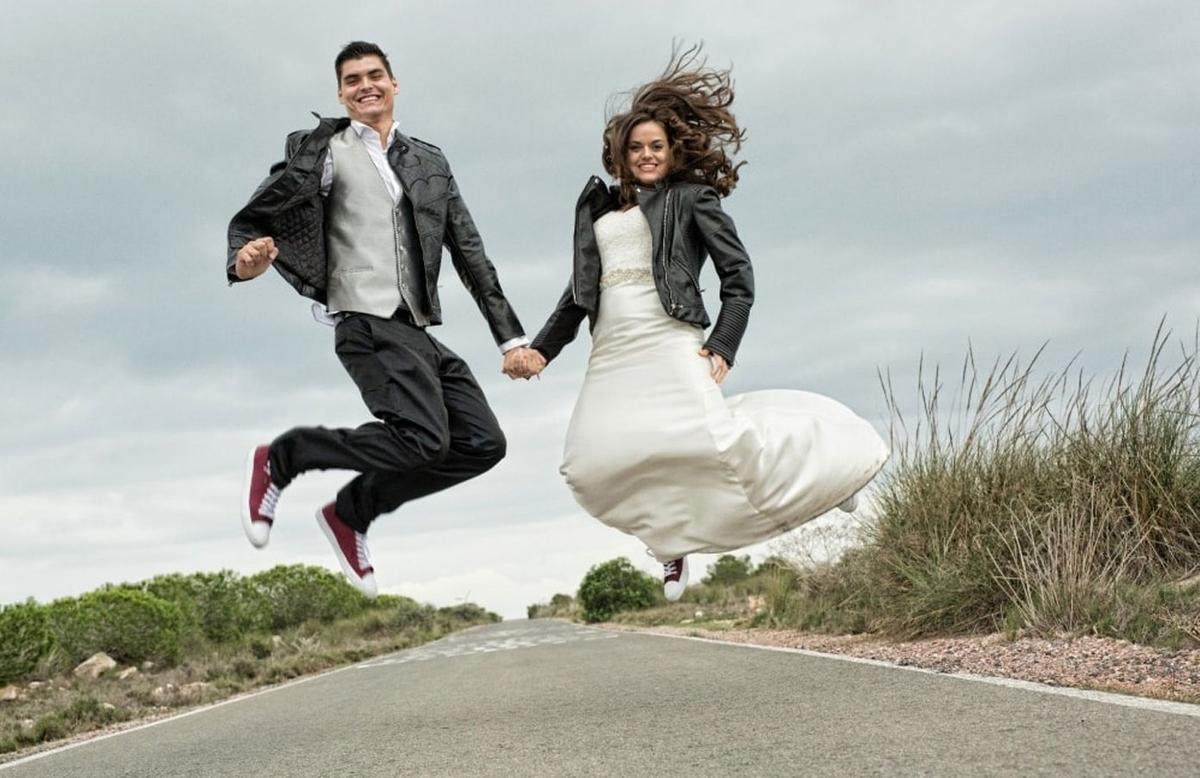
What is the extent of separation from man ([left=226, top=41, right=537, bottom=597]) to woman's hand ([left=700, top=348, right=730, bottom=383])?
929 mm

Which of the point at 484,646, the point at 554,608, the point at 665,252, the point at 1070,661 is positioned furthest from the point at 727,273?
the point at 554,608

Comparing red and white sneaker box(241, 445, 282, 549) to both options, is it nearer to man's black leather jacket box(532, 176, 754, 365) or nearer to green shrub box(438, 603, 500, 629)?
man's black leather jacket box(532, 176, 754, 365)

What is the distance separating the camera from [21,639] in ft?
70.5

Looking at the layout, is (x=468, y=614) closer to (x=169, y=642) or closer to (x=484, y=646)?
(x=169, y=642)

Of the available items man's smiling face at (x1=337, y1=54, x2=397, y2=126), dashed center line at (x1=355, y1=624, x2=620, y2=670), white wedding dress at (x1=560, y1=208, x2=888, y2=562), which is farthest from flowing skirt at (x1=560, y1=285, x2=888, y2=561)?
dashed center line at (x1=355, y1=624, x2=620, y2=670)

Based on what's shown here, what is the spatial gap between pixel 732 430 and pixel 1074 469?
5160 mm

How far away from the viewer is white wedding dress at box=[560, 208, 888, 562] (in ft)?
19.0

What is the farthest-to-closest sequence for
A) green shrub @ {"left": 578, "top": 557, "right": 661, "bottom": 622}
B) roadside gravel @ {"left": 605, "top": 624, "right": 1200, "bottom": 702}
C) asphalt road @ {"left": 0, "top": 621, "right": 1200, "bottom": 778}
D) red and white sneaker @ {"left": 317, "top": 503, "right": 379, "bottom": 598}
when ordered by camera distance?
1. green shrub @ {"left": 578, "top": 557, "right": 661, "bottom": 622}
2. roadside gravel @ {"left": 605, "top": 624, "right": 1200, "bottom": 702}
3. red and white sneaker @ {"left": 317, "top": 503, "right": 379, "bottom": 598}
4. asphalt road @ {"left": 0, "top": 621, "right": 1200, "bottom": 778}

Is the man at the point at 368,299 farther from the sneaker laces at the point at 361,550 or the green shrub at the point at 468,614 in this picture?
the green shrub at the point at 468,614

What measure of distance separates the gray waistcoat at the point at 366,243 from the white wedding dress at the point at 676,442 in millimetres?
1079

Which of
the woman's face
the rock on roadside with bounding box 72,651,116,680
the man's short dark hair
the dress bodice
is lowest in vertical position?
the rock on roadside with bounding box 72,651,116,680

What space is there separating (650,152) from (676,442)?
155 cm

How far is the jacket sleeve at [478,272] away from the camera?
5789mm

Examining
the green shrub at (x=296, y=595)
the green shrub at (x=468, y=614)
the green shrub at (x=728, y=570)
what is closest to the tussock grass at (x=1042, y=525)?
the green shrub at (x=728, y=570)
